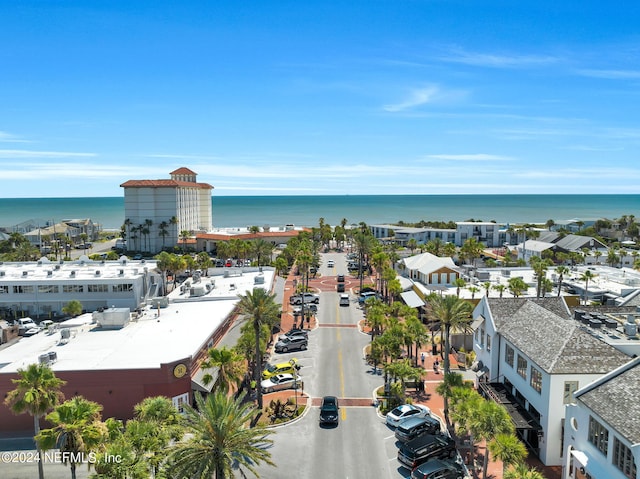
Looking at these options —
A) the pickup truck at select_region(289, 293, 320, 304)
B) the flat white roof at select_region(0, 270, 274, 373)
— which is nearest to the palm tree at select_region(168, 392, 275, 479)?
the flat white roof at select_region(0, 270, 274, 373)

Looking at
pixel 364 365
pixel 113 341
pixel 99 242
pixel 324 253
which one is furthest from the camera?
pixel 99 242

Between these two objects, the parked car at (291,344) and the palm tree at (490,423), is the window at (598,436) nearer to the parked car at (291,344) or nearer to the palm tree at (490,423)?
the palm tree at (490,423)

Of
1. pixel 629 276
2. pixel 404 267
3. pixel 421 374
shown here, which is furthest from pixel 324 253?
pixel 421 374

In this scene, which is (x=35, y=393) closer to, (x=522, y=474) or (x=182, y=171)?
(x=522, y=474)

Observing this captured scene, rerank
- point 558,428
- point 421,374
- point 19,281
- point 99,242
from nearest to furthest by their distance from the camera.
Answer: point 558,428, point 421,374, point 19,281, point 99,242

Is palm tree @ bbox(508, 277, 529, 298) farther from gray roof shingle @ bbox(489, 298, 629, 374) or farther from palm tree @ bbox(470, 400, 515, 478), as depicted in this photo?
palm tree @ bbox(470, 400, 515, 478)

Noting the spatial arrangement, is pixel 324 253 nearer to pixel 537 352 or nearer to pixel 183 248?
pixel 183 248
